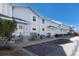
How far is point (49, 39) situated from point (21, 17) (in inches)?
30.4

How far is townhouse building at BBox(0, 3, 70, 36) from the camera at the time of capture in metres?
7.26

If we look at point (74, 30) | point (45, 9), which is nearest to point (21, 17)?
point (45, 9)

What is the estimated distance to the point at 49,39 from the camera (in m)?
7.35

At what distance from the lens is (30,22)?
7.34 metres

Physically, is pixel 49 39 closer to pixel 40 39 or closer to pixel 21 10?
pixel 40 39

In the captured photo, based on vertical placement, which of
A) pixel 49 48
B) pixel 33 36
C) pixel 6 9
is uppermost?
pixel 6 9

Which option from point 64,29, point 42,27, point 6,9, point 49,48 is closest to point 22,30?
point 42,27

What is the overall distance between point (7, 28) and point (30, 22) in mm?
533

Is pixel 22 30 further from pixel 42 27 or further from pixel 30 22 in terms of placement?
pixel 42 27

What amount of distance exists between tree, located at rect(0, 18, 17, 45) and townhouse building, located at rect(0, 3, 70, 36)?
103 millimetres

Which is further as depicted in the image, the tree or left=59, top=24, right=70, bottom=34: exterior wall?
→ left=59, top=24, right=70, bottom=34: exterior wall

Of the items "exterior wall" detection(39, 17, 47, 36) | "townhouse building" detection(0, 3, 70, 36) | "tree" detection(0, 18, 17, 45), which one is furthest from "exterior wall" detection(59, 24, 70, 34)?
"tree" detection(0, 18, 17, 45)

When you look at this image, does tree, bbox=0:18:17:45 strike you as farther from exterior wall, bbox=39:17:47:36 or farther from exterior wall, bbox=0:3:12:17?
exterior wall, bbox=39:17:47:36

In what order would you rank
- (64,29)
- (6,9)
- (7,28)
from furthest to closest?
1. (64,29)
2. (6,9)
3. (7,28)
